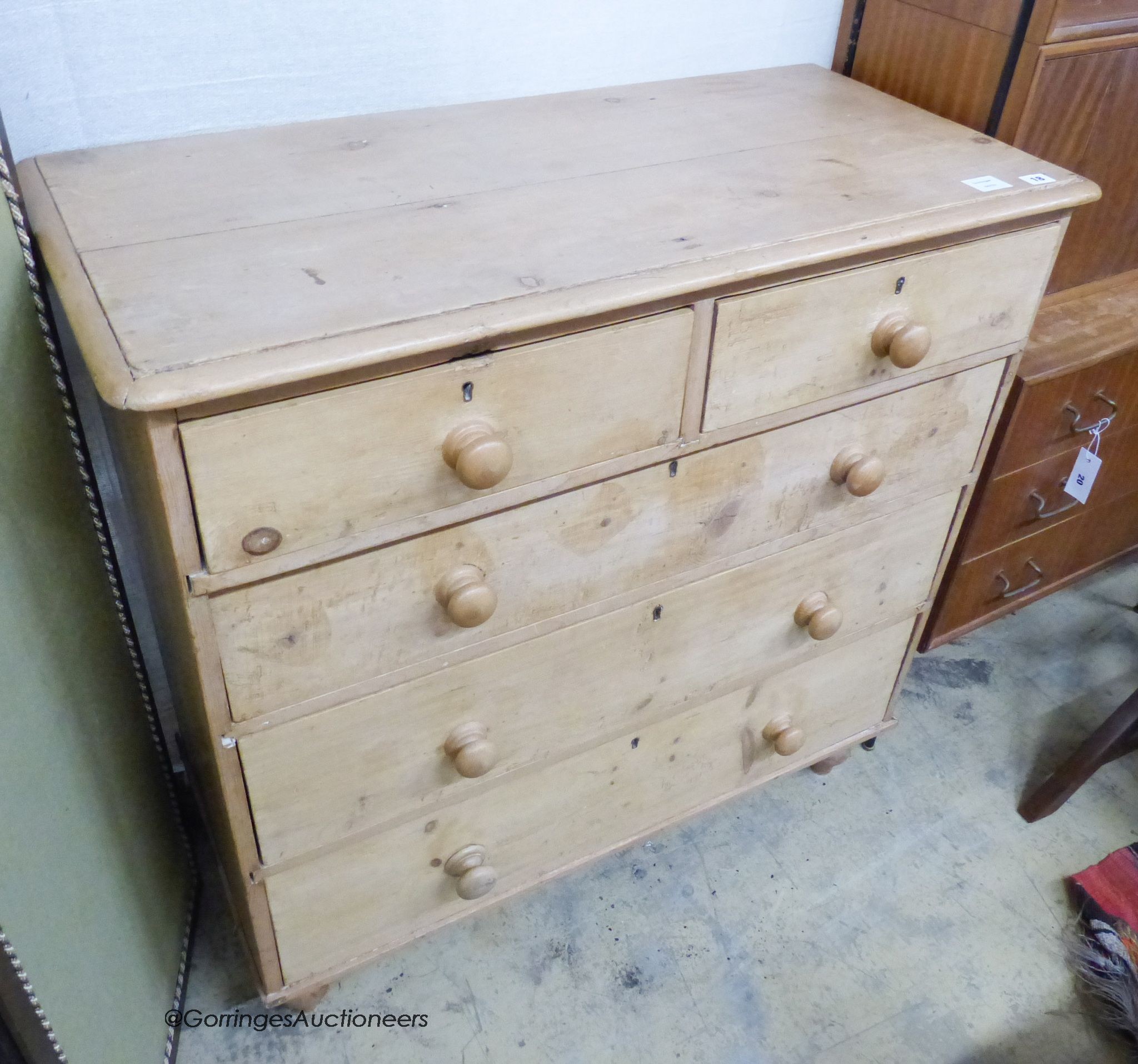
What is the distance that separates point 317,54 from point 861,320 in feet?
2.22

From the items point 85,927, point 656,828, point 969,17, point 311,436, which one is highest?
point 969,17

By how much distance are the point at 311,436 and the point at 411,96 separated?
63 centimetres

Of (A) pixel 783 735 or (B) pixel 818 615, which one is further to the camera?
(A) pixel 783 735

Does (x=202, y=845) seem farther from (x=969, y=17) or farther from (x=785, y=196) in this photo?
(x=969, y=17)

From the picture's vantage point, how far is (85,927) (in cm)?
100

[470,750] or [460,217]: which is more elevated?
[460,217]

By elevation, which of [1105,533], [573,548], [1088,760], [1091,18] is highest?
[1091,18]

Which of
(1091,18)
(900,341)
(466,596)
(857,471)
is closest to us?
(466,596)

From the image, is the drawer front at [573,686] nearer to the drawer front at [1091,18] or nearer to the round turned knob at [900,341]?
the round turned knob at [900,341]

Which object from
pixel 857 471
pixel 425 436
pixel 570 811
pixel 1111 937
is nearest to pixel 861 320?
pixel 857 471

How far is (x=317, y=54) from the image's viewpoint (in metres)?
1.14

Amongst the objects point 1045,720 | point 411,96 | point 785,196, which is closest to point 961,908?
point 1045,720

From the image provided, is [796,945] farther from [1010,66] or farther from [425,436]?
[1010,66]

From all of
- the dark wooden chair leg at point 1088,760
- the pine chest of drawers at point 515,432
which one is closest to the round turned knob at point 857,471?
the pine chest of drawers at point 515,432
